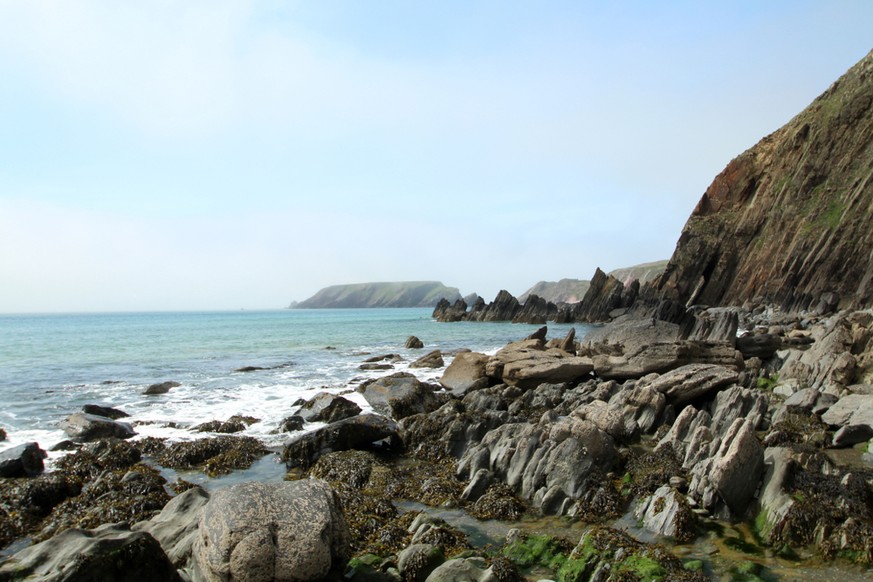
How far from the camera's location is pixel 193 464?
48.5 ft

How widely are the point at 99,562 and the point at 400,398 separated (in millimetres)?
→ 14202

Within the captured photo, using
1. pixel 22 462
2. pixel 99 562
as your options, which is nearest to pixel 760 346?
pixel 99 562

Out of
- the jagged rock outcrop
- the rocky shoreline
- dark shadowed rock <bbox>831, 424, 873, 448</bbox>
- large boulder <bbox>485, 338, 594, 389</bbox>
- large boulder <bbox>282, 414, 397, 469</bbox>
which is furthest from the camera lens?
the jagged rock outcrop

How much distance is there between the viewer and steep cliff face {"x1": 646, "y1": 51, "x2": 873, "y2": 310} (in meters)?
61.4

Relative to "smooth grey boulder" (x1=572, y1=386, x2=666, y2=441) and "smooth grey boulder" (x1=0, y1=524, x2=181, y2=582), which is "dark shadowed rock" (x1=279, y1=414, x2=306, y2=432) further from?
"smooth grey boulder" (x1=0, y1=524, x2=181, y2=582)

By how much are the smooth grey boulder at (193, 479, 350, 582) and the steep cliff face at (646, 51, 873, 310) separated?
6544cm

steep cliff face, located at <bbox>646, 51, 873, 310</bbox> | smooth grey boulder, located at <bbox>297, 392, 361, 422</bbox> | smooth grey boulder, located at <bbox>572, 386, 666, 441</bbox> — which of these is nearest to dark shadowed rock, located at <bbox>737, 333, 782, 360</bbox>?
smooth grey boulder, located at <bbox>572, 386, 666, 441</bbox>

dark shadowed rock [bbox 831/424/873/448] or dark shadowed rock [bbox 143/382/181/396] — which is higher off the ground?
dark shadowed rock [bbox 831/424/873/448]

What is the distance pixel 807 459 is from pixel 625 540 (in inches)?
203

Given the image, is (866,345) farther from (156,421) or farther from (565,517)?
(156,421)

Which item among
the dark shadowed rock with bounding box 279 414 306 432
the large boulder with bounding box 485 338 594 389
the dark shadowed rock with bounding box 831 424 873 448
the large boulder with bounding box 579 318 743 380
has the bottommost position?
the dark shadowed rock with bounding box 279 414 306 432

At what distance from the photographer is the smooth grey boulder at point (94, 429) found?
57.1 ft

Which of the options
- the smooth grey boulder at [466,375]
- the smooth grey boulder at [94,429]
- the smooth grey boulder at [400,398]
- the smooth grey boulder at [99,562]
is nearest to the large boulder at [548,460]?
the smooth grey boulder at [400,398]

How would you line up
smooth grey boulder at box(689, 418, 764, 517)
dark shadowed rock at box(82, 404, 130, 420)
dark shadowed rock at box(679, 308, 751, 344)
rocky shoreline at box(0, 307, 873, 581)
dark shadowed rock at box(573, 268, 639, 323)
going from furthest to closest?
dark shadowed rock at box(573, 268, 639, 323), dark shadowed rock at box(679, 308, 751, 344), dark shadowed rock at box(82, 404, 130, 420), smooth grey boulder at box(689, 418, 764, 517), rocky shoreline at box(0, 307, 873, 581)
